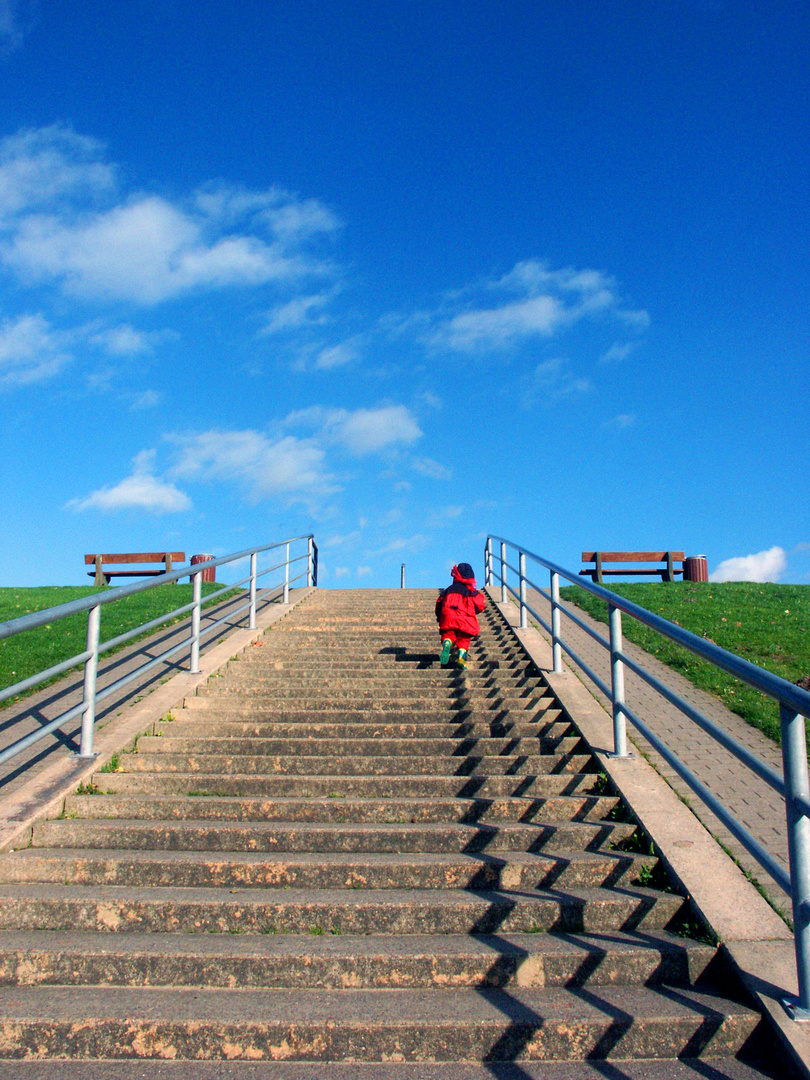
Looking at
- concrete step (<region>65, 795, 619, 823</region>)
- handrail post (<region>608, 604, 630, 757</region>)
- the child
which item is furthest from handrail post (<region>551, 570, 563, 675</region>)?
concrete step (<region>65, 795, 619, 823</region>)

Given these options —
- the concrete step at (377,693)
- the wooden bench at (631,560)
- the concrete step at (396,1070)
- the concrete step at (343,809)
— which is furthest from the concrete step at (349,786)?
the wooden bench at (631,560)

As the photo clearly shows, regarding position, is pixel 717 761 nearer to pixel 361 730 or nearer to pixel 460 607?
pixel 361 730

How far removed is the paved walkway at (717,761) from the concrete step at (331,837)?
72 cm

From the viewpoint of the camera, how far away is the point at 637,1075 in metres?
2.75

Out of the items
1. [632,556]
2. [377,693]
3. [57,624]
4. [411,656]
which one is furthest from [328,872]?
[632,556]

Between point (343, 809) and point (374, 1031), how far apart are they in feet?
5.64

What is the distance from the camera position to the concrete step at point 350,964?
3.19 m

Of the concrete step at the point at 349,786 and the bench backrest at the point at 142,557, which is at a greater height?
the bench backrest at the point at 142,557

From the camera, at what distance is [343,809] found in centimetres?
453

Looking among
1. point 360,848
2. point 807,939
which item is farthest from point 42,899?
point 807,939

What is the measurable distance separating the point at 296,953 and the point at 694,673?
21.3ft

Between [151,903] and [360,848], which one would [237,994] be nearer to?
[151,903]

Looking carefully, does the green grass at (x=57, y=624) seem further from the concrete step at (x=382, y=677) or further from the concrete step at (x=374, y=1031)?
the concrete step at (x=374, y=1031)

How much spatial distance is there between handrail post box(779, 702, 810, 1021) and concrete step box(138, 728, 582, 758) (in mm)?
2747
